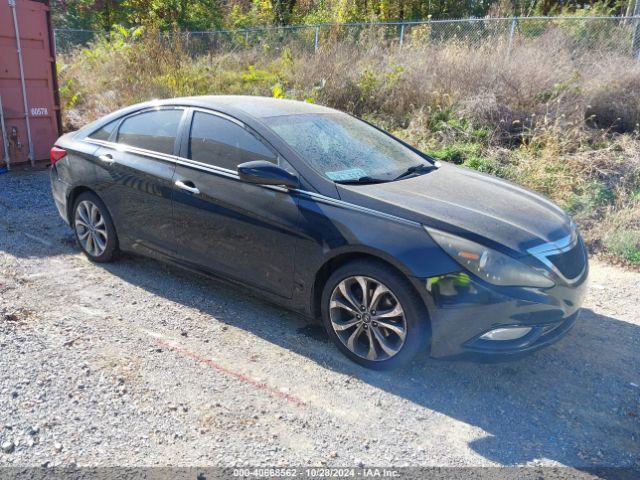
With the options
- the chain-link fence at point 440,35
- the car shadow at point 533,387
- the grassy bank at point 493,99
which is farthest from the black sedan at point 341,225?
the chain-link fence at point 440,35

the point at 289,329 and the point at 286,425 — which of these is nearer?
the point at 286,425

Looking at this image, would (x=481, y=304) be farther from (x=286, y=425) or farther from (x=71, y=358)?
(x=71, y=358)

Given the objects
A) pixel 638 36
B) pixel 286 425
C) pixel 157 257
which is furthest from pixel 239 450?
pixel 638 36

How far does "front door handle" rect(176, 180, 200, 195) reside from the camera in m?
4.28

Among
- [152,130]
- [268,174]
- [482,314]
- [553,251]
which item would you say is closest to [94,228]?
[152,130]

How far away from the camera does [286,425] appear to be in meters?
A: 3.07

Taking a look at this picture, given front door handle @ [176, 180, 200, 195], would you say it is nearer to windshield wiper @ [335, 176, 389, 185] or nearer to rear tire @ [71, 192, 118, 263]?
rear tire @ [71, 192, 118, 263]

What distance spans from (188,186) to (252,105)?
33.3 inches

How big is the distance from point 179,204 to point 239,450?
218cm

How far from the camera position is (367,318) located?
11.7 feet

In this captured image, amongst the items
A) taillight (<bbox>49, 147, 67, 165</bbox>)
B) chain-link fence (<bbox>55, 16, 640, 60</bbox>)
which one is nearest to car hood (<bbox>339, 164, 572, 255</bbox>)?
taillight (<bbox>49, 147, 67, 165</bbox>)

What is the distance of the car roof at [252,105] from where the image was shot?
4.35 m

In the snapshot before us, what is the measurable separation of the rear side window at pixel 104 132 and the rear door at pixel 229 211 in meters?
1.06

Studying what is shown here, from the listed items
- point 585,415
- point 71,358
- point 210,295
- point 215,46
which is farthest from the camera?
point 215,46
